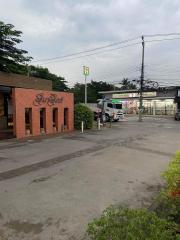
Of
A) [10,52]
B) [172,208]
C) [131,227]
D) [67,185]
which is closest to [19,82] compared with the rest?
[10,52]

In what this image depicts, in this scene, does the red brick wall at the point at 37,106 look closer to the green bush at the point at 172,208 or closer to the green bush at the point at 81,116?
the green bush at the point at 81,116

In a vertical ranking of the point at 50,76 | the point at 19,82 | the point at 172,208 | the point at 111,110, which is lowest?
the point at 172,208

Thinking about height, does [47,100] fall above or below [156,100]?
below

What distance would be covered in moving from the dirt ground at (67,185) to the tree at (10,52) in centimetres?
1083

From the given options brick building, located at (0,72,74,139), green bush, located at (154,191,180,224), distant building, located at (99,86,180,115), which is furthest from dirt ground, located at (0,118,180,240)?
distant building, located at (99,86,180,115)

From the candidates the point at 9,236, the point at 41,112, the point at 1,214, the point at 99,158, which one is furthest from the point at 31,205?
the point at 41,112

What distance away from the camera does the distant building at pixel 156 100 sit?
159ft

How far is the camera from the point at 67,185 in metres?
7.36

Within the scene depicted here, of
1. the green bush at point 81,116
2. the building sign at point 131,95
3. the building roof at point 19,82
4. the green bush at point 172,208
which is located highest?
the building sign at point 131,95

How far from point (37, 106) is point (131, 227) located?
16013mm

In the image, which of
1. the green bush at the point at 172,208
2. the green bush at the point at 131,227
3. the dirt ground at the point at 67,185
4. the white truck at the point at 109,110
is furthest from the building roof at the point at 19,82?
the green bush at the point at 131,227

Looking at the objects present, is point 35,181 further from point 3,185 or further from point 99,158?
point 99,158

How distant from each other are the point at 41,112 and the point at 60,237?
1521 cm

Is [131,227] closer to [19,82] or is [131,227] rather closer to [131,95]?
[19,82]
